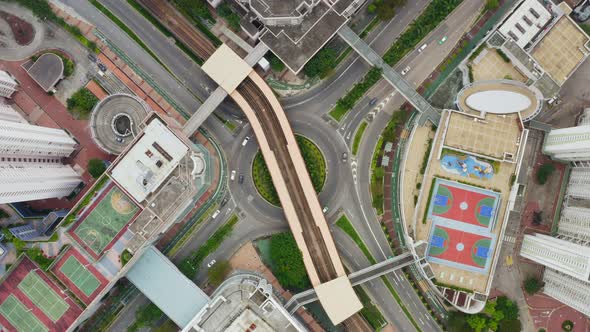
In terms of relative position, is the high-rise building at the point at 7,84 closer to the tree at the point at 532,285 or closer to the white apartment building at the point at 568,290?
the tree at the point at 532,285

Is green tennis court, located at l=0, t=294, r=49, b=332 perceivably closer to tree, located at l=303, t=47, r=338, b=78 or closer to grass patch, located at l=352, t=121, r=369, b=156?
grass patch, located at l=352, t=121, r=369, b=156

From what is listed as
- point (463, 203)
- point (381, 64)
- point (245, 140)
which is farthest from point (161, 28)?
point (463, 203)

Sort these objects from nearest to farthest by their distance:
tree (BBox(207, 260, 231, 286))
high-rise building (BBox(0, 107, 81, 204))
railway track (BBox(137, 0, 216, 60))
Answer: high-rise building (BBox(0, 107, 81, 204)), tree (BBox(207, 260, 231, 286)), railway track (BBox(137, 0, 216, 60))

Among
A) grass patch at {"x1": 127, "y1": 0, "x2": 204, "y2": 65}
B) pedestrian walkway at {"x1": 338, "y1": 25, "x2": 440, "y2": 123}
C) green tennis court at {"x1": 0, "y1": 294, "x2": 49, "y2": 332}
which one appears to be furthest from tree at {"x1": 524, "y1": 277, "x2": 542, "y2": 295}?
green tennis court at {"x1": 0, "y1": 294, "x2": 49, "y2": 332}

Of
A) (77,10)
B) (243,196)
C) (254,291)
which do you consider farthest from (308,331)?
(77,10)

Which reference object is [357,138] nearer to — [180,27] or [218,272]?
[218,272]

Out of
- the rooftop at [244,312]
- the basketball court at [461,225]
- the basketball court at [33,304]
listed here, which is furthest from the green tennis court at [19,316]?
the basketball court at [461,225]
